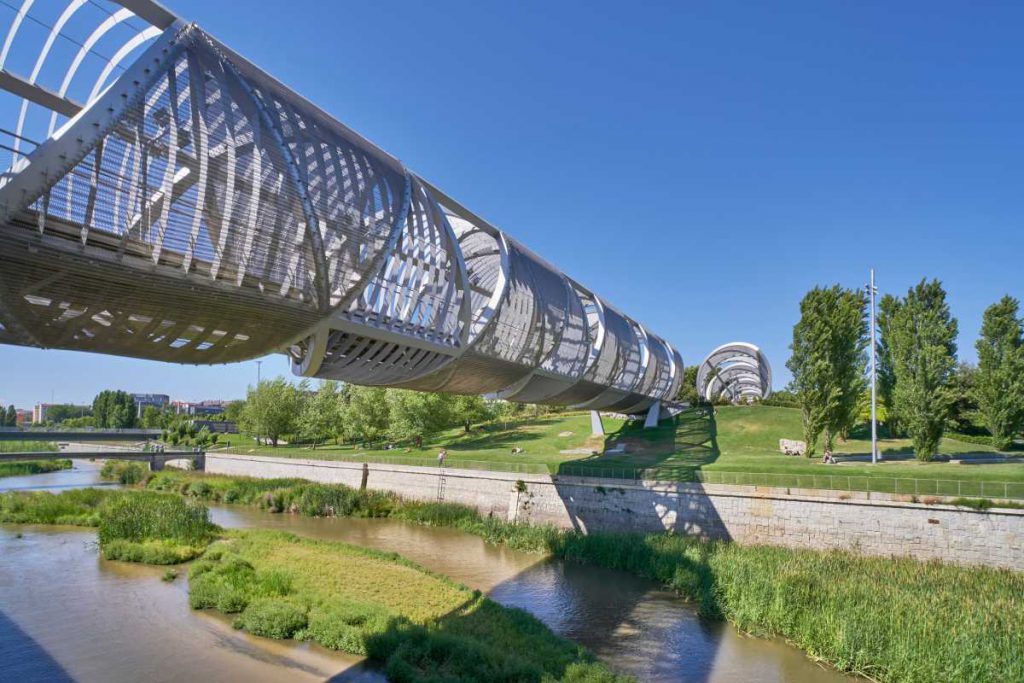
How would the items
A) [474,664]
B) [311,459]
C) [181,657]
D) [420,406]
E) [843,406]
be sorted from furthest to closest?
[420,406]
[311,459]
[843,406]
[181,657]
[474,664]

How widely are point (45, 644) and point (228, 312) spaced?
32.6 feet

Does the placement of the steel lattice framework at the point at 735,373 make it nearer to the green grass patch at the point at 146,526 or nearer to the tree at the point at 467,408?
the tree at the point at 467,408

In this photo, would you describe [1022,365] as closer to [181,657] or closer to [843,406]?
[843,406]

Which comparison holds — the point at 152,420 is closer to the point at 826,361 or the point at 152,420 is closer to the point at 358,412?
the point at 358,412

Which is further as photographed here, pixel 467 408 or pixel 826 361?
pixel 467 408

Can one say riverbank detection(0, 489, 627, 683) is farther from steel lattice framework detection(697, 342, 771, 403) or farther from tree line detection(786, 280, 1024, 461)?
steel lattice framework detection(697, 342, 771, 403)

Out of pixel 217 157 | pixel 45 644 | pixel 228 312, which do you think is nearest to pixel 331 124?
pixel 217 157

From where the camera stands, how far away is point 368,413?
57562 millimetres

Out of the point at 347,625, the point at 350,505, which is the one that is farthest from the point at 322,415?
the point at 347,625

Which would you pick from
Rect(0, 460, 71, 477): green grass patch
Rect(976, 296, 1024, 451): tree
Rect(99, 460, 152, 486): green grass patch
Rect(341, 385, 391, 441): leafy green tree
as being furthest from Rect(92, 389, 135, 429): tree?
Rect(976, 296, 1024, 451): tree

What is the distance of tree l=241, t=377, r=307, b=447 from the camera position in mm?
65875

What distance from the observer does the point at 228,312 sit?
13008 mm

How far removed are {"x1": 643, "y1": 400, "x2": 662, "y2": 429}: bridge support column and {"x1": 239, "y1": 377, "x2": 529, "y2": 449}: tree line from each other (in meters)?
15.7

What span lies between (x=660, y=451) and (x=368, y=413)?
94.7 ft
